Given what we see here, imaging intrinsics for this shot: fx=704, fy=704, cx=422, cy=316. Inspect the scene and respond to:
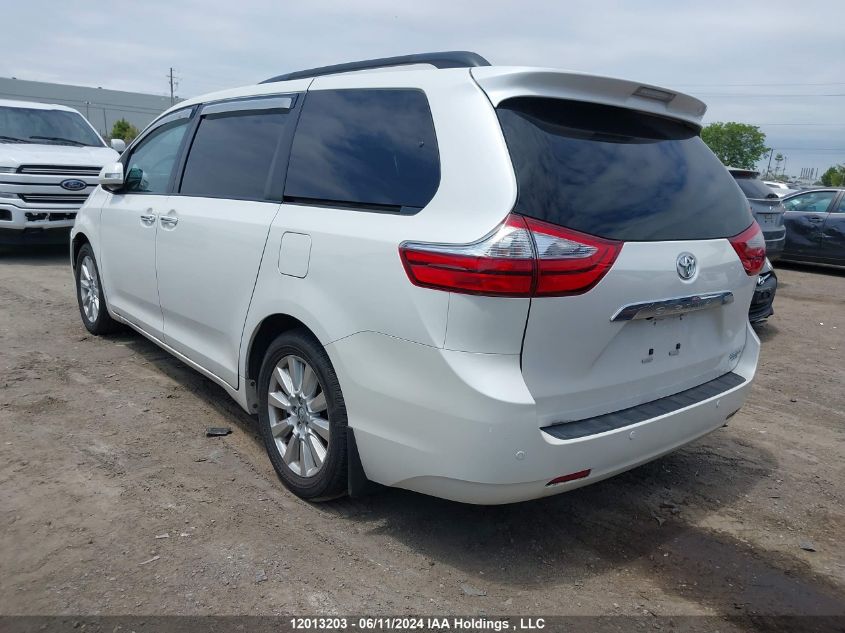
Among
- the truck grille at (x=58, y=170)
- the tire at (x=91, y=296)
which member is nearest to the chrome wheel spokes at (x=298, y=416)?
the tire at (x=91, y=296)

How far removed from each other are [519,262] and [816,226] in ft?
36.9

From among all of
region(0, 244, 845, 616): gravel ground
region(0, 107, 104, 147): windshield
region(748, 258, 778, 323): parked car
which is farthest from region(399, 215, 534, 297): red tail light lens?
region(0, 107, 104, 147): windshield

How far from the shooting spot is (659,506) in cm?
343

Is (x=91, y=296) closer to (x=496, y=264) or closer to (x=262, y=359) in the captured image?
(x=262, y=359)

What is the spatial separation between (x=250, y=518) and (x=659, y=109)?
257cm

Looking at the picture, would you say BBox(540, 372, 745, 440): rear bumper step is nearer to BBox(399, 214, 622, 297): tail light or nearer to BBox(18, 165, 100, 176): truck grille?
BBox(399, 214, 622, 297): tail light

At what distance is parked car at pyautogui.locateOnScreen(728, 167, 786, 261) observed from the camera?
30.3 ft

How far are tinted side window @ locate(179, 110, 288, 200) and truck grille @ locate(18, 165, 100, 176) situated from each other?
20.7ft

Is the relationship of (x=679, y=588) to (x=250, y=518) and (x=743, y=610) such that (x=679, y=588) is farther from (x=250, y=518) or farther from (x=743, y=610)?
(x=250, y=518)

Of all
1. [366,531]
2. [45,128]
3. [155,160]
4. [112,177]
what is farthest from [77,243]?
[45,128]

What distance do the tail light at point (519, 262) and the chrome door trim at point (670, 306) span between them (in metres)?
0.21

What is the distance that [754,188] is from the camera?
943cm

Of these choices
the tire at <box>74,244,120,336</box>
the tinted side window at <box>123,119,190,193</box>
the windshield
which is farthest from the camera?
the windshield

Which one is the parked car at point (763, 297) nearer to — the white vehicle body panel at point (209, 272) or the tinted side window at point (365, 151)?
the tinted side window at point (365, 151)
